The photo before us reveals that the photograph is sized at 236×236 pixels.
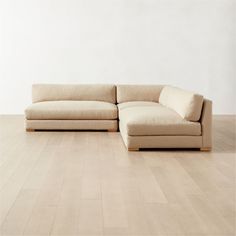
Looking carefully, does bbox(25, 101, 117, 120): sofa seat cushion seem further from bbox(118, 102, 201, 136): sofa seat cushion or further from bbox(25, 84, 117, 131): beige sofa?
bbox(118, 102, 201, 136): sofa seat cushion

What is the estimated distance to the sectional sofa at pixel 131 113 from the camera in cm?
578

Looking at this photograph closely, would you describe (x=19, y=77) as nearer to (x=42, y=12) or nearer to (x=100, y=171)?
(x=42, y=12)

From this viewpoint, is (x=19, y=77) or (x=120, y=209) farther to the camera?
(x=19, y=77)

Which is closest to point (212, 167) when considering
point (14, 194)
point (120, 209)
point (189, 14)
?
point (120, 209)

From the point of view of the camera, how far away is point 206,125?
5.84 metres

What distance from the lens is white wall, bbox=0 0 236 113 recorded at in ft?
30.7

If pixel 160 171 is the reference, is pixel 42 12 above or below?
above

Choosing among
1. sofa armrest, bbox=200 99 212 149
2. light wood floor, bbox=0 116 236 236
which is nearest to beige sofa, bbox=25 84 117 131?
light wood floor, bbox=0 116 236 236

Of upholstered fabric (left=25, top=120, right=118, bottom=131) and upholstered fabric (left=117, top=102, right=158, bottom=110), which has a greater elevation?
upholstered fabric (left=117, top=102, right=158, bottom=110)

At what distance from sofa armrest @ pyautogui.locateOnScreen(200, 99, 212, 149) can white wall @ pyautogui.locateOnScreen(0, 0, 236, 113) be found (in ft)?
12.4

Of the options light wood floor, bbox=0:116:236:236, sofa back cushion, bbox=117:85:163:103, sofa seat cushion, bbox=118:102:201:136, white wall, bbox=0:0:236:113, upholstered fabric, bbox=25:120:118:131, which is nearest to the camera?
light wood floor, bbox=0:116:236:236

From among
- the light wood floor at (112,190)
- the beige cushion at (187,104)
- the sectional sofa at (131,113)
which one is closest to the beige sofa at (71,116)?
the sectional sofa at (131,113)

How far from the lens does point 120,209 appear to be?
3.46 metres

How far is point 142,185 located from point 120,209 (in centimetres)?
71
